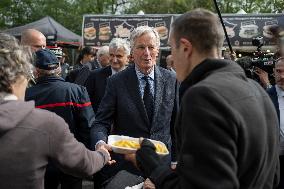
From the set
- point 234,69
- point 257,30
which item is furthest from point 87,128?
point 257,30

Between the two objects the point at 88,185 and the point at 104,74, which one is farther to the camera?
the point at 88,185

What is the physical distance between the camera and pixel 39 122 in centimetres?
227

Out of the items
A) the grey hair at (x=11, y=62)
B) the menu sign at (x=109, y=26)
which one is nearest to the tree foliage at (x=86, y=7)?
the menu sign at (x=109, y=26)

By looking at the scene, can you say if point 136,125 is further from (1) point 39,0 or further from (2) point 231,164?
(1) point 39,0

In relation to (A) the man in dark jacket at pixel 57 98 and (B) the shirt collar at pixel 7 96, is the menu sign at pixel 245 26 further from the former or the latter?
(B) the shirt collar at pixel 7 96

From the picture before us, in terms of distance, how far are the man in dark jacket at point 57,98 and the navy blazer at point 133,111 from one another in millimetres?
427

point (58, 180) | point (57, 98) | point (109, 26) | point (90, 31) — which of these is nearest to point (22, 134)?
point (57, 98)

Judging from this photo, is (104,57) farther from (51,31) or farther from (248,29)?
(51,31)

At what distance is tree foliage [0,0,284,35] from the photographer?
3553cm

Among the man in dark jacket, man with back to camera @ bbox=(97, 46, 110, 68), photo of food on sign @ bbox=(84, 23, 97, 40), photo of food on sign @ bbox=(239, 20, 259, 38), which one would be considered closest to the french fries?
the man in dark jacket

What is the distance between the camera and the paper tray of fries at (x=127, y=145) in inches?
110

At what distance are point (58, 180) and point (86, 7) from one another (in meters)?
34.6

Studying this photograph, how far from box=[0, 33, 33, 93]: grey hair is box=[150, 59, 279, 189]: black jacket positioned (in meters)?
0.90

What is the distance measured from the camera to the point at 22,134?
7.29 feet
